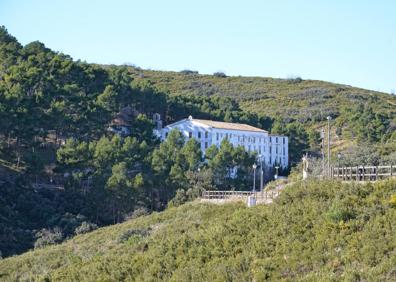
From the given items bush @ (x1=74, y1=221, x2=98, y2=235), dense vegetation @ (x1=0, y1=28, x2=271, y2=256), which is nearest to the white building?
dense vegetation @ (x1=0, y1=28, x2=271, y2=256)

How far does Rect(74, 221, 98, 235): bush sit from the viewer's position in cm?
5347

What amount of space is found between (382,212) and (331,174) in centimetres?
940

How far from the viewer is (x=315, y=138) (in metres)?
91.1

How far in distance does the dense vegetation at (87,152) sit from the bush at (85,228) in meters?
0.22

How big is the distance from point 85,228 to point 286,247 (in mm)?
30210

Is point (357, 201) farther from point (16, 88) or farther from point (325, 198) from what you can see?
point (16, 88)

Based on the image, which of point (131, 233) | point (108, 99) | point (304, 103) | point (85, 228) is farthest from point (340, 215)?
point (304, 103)

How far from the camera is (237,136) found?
8744 centimetres

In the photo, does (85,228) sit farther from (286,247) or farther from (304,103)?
(304,103)

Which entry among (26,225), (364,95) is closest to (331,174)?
(26,225)

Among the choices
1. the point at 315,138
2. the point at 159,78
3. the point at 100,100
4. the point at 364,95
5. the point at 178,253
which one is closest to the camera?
the point at 178,253

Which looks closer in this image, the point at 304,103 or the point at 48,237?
the point at 48,237

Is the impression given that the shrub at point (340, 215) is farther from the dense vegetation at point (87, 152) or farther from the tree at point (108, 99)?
the tree at point (108, 99)

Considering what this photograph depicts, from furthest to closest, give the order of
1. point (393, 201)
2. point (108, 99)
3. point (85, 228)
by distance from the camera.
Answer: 1. point (108, 99)
2. point (85, 228)
3. point (393, 201)
